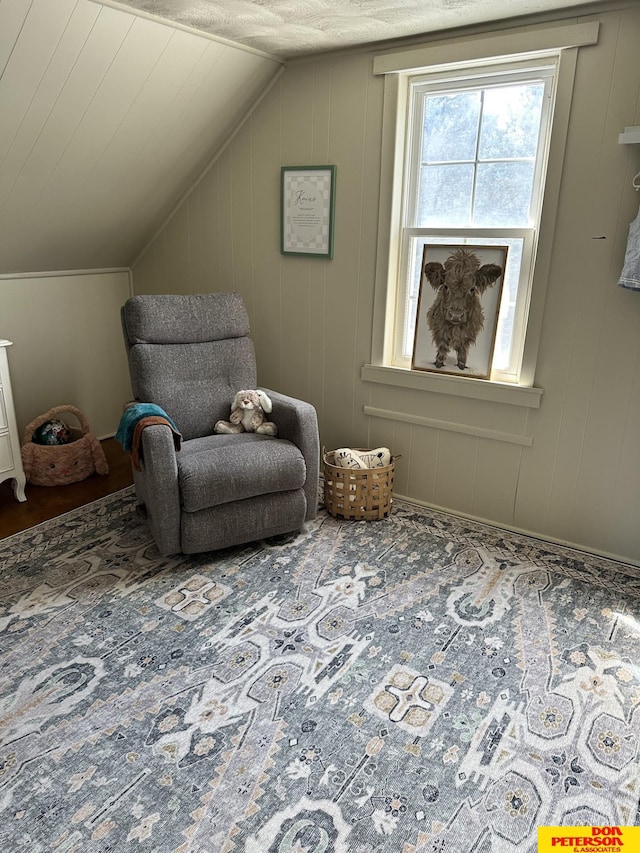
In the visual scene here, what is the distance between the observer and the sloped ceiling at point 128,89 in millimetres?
2324

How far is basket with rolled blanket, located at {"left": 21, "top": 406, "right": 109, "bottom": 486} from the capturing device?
3352 millimetres

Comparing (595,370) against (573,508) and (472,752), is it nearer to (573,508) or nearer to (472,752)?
(573,508)

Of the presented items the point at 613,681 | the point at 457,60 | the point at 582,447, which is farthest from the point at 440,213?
the point at 613,681

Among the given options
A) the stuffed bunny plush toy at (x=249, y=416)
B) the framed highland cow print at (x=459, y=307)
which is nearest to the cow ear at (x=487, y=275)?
the framed highland cow print at (x=459, y=307)

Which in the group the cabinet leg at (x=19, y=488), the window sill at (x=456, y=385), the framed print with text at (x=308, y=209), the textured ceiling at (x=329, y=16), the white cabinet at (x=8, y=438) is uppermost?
the textured ceiling at (x=329, y=16)

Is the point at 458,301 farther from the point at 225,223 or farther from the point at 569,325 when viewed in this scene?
the point at 225,223

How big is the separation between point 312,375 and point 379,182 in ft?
3.55

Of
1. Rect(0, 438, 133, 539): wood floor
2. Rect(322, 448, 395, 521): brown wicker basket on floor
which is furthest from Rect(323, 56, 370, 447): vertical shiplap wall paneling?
Rect(0, 438, 133, 539): wood floor

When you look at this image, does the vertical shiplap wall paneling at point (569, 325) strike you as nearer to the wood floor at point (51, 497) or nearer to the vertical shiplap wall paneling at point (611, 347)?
the vertical shiplap wall paneling at point (611, 347)

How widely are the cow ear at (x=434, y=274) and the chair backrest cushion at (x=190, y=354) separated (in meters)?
1.00

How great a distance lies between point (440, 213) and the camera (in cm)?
295

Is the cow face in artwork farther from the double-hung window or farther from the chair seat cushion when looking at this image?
the chair seat cushion

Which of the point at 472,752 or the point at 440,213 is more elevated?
the point at 440,213

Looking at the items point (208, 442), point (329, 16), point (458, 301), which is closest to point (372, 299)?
point (458, 301)
